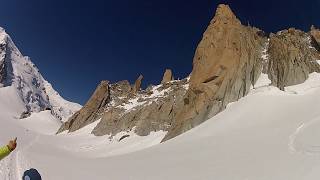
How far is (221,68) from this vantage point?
1767 inches

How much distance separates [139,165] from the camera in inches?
830

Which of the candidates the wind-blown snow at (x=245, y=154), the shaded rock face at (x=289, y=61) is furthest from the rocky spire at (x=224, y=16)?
the wind-blown snow at (x=245, y=154)

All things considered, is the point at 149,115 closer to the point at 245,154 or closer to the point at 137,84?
the point at 137,84

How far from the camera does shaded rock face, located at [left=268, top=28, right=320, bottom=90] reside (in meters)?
42.0

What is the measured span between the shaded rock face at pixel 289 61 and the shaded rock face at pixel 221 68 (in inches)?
66.4

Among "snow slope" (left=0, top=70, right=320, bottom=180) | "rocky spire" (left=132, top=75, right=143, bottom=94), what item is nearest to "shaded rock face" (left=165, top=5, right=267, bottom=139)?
"snow slope" (left=0, top=70, right=320, bottom=180)

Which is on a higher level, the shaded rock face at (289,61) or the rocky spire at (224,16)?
the rocky spire at (224,16)

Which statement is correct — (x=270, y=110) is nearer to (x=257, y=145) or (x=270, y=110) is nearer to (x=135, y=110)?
(x=257, y=145)

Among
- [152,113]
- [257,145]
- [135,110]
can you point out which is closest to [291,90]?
[257,145]

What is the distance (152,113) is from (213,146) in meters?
42.5

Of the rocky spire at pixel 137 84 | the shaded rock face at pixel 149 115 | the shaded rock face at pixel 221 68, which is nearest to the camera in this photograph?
the shaded rock face at pixel 221 68

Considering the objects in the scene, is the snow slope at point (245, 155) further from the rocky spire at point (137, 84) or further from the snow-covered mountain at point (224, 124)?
the rocky spire at point (137, 84)

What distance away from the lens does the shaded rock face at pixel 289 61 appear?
138 ft

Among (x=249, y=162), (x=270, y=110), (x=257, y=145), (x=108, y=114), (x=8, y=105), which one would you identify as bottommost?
(x=249, y=162)
